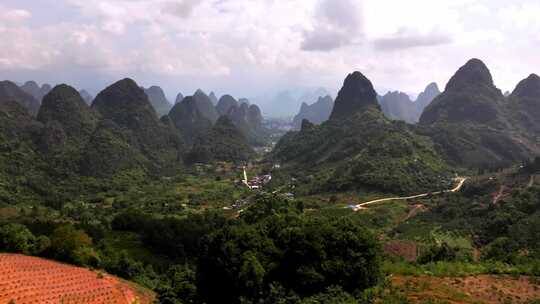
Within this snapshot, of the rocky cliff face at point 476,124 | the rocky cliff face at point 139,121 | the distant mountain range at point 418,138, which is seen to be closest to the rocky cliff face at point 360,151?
the distant mountain range at point 418,138

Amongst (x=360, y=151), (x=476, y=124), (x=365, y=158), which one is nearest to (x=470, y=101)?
(x=476, y=124)

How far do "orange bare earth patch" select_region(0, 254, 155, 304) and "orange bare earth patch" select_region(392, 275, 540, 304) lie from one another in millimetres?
13701

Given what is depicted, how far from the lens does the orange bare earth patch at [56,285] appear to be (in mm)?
20781

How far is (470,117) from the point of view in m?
108

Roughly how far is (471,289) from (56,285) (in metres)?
18.5

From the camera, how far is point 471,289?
706 inches

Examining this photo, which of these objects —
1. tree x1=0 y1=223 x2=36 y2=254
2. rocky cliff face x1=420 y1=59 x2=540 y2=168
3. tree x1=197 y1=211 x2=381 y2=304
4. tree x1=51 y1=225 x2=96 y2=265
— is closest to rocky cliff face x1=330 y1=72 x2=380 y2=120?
rocky cliff face x1=420 y1=59 x2=540 y2=168

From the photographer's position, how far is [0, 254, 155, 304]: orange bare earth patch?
2078 centimetres

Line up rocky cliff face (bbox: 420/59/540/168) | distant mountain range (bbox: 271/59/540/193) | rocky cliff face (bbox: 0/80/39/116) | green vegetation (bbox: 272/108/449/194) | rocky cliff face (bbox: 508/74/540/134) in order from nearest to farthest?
1. green vegetation (bbox: 272/108/449/194)
2. distant mountain range (bbox: 271/59/540/193)
3. rocky cliff face (bbox: 420/59/540/168)
4. rocky cliff face (bbox: 508/74/540/134)
5. rocky cliff face (bbox: 0/80/39/116)

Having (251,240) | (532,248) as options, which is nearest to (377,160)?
(532,248)

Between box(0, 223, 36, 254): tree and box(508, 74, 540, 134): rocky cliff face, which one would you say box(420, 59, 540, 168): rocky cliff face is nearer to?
box(508, 74, 540, 134): rocky cliff face

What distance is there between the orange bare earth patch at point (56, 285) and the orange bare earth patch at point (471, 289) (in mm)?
13701

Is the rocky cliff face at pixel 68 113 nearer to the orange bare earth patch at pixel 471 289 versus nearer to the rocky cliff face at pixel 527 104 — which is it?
the orange bare earth patch at pixel 471 289

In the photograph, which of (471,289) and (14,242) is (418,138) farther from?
(14,242)
